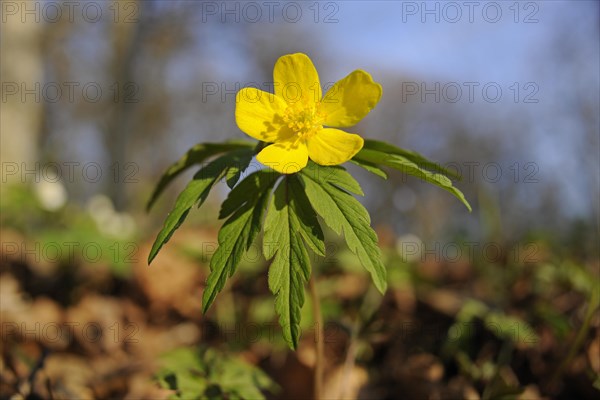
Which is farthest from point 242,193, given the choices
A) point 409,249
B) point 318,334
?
point 409,249

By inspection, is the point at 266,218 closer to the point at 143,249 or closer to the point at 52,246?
the point at 52,246

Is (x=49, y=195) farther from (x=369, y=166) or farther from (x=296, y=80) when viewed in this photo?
(x=369, y=166)

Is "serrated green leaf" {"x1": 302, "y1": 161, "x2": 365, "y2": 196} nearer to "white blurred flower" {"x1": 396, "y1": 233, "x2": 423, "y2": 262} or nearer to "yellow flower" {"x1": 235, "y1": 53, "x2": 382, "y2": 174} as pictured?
"yellow flower" {"x1": 235, "y1": 53, "x2": 382, "y2": 174}

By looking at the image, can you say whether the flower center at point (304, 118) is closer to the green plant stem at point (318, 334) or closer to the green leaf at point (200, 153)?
the green leaf at point (200, 153)

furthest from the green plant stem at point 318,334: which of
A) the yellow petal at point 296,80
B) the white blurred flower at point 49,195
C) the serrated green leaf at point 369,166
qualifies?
the white blurred flower at point 49,195

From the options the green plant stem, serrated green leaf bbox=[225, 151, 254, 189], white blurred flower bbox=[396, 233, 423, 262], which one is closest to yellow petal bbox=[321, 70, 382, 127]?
serrated green leaf bbox=[225, 151, 254, 189]
